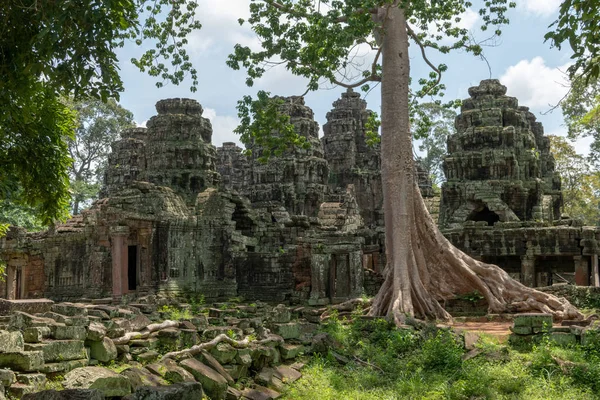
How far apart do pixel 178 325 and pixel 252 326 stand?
4.77 feet

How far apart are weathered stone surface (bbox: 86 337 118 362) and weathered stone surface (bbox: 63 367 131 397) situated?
117 centimetres

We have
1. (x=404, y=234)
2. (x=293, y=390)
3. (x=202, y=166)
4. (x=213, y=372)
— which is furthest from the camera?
(x=202, y=166)

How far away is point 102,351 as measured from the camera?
711cm

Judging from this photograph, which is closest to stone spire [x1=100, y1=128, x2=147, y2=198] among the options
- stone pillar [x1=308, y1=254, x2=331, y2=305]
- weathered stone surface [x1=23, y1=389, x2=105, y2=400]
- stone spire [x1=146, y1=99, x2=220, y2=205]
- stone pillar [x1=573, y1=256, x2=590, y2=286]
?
stone spire [x1=146, y1=99, x2=220, y2=205]

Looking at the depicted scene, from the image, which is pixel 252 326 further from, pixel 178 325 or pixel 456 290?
pixel 456 290

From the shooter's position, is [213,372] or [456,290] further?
[456,290]

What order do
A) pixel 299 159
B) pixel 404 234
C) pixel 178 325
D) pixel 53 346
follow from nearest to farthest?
pixel 53 346
pixel 178 325
pixel 404 234
pixel 299 159

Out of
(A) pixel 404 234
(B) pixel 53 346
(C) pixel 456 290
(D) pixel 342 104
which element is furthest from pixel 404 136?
(D) pixel 342 104

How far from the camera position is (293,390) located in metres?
7.73

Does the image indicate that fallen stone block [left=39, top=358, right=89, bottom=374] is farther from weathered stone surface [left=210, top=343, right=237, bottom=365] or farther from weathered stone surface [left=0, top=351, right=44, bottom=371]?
weathered stone surface [left=210, top=343, right=237, bottom=365]

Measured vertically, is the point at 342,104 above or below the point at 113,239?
above

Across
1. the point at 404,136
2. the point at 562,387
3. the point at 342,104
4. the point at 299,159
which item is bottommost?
the point at 562,387

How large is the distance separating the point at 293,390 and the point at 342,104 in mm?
36442

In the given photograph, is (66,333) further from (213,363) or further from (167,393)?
(167,393)
